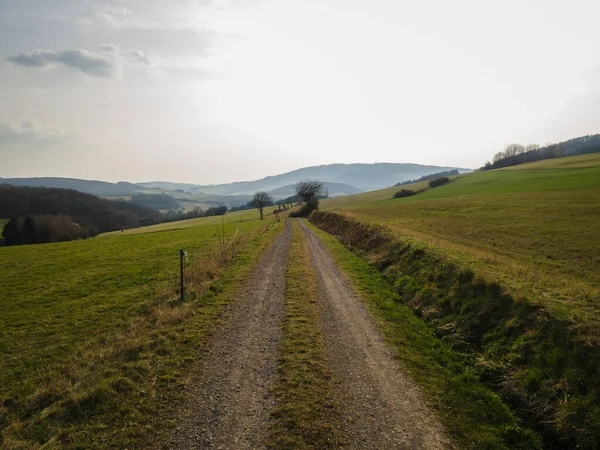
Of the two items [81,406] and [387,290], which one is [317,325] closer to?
[387,290]

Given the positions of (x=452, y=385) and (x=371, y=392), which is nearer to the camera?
(x=371, y=392)

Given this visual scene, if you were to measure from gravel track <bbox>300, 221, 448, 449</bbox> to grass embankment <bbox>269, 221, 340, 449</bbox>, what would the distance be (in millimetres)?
337

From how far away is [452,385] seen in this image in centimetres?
854

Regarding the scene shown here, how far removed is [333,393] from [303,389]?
0.78 meters

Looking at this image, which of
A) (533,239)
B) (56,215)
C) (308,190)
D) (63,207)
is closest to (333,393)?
(533,239)

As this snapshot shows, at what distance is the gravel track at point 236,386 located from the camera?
6730mm

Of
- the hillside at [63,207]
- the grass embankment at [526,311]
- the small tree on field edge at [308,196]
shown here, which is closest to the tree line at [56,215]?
the hillside at [63,207]

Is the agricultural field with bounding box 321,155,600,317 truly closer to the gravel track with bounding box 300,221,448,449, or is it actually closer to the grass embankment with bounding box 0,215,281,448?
the gravel track with bounding box 300,221,448,449

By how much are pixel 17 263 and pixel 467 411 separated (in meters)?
38.7

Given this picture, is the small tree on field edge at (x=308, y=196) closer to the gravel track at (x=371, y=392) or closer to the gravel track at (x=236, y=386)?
the gravel track at (x=236, y=386)

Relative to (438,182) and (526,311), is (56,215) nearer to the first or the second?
(526,311)

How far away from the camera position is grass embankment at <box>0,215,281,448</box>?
7.22 meters

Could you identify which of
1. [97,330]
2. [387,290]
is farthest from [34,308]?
[387,290]

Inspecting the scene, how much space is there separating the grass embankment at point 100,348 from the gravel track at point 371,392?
429 cm
